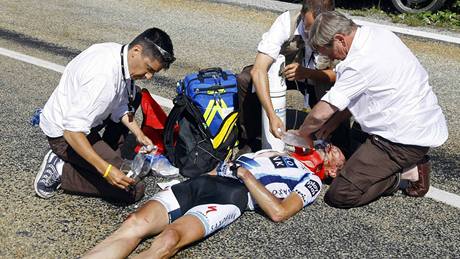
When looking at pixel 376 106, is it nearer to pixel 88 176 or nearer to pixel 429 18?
pixel 88 176

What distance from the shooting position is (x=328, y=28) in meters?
4.48

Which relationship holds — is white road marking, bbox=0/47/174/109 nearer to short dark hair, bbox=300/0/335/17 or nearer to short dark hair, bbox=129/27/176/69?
short dark hair, bbox=129/27/176/69

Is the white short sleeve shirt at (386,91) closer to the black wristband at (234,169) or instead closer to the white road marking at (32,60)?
the black wristband at (234,169)

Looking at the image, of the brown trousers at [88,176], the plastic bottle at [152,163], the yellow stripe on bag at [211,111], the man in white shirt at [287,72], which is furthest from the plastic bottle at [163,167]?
the man in white shirt at [287,72]

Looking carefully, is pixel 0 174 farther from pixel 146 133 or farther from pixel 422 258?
pixel 422 258

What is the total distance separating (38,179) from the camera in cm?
482

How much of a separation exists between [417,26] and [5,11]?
638 centimetres

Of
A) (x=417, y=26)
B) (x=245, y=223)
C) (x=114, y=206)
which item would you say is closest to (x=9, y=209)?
(x=114, y=206)

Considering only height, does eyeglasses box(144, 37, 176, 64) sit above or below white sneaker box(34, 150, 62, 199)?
above

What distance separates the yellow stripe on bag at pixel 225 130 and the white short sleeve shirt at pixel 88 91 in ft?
3.03

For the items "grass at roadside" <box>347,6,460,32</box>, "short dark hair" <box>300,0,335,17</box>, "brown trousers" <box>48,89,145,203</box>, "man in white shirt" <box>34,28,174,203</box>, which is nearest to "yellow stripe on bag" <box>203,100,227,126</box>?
"man in white shirt" <box>34,28,174,203</box>

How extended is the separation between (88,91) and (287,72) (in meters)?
1.66

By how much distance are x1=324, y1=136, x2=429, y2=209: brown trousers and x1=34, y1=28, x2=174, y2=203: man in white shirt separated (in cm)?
146

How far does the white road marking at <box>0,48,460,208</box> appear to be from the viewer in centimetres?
494
